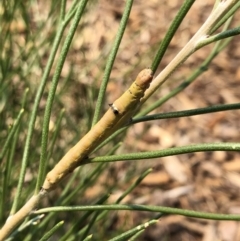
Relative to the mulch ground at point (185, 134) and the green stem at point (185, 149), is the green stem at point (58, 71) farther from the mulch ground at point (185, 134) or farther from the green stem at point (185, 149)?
the mulch ground at point (185, 134)

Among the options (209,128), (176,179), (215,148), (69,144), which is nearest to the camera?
(215,148)

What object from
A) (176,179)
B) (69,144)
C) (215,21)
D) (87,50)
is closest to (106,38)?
(87,50)

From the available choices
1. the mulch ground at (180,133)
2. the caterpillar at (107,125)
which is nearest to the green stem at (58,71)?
the caterpillar at (107,125)

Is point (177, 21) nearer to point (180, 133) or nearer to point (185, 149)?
point (185, 149)

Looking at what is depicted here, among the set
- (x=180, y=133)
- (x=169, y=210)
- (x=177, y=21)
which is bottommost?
(x=169, y=210)

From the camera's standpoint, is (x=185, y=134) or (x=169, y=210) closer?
(x=169, y=210)

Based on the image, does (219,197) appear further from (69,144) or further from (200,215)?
(200,215)

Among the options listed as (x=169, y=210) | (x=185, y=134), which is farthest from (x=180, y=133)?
(x=169, y=210)

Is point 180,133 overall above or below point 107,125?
above
